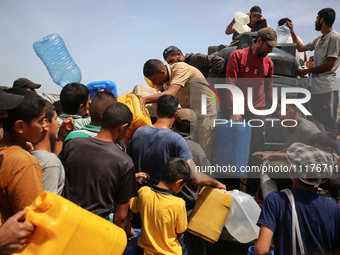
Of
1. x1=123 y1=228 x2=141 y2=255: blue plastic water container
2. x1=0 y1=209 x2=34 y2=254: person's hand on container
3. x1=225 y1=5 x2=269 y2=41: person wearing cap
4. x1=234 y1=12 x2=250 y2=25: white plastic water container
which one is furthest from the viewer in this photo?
x1=234 y1=12 x2=250 y2=25: white plastic water container

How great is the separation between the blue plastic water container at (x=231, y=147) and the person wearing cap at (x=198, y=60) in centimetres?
147

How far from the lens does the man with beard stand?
5035 mm

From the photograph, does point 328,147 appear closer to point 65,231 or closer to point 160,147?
point 160,147

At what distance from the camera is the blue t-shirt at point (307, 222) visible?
204cm

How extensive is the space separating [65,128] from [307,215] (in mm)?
2201

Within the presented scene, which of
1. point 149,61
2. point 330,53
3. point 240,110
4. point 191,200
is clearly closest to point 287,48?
point 330,53

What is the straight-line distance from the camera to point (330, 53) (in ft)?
16.6

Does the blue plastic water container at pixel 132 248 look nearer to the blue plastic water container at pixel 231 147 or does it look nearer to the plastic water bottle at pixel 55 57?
the blue plastic water container at pixel 231 147

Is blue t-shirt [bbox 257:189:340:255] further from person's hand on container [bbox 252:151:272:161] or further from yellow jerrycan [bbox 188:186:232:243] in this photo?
person's hand on container [bbox 252:151:272:161]

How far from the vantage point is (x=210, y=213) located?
3.21m

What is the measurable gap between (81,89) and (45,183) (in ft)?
4.58

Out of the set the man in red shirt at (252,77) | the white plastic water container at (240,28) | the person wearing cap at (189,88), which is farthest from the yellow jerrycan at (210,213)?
the white plastic water container at (240,28)

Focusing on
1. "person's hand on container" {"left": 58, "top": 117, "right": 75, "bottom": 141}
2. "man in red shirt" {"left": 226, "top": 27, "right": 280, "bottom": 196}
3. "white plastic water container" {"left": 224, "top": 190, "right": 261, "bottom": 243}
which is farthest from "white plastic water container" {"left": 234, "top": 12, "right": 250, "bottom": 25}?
"person's hand on container" {"left": 58, "top": 117, "right": 75, "bottom": 141}

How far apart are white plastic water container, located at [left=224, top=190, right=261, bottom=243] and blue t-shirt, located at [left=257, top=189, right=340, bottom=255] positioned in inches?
51.6
